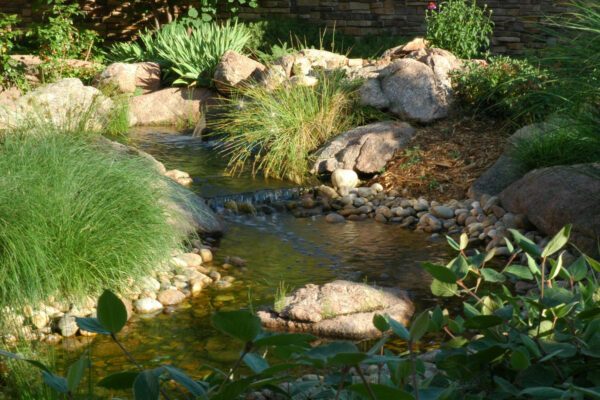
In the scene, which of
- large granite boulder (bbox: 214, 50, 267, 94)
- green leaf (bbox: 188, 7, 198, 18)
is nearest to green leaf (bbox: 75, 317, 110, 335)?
large granite boulder (bbox: 214, 50, 267, 94)

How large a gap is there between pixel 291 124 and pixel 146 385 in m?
7.12

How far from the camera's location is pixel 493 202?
6156 mm

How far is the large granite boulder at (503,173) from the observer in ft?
21.0

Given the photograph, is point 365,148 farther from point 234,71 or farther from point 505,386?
point 505,386

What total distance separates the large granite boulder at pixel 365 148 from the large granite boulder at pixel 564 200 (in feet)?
6.50

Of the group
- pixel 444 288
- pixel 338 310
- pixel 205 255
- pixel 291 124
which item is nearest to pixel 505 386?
pixel 444 288

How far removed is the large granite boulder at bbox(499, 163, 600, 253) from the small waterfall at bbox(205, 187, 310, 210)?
2.38 meters

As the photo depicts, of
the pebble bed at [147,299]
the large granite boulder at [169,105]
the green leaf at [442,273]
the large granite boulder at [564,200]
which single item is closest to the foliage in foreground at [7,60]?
the large granite boulder at [169,105]

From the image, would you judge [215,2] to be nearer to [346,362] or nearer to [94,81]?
[94,81]

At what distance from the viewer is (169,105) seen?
436 inches

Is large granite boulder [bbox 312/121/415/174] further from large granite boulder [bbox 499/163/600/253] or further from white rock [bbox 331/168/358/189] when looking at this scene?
large granite boulder [bbox 499/163/600/253]

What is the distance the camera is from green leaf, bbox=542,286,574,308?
1447 mm

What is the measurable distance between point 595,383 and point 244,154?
733 centimetres

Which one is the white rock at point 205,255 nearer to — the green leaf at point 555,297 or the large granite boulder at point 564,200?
the large granite boulder at point 564,200
